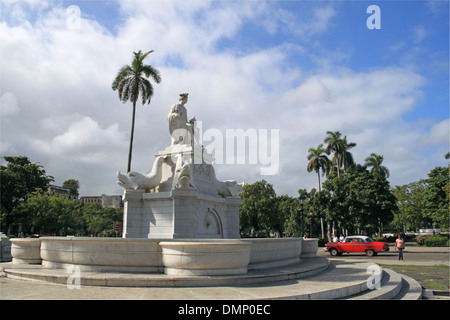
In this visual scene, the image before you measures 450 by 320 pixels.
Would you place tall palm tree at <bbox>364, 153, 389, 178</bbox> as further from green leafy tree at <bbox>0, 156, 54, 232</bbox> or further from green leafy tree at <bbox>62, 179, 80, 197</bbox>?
green leafy tree at <bbox>62, 179, 80, 197</bbox>

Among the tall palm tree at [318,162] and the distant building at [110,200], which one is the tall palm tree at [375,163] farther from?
the distant building at [110,200]

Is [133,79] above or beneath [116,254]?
above

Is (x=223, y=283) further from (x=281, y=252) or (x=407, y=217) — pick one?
(x=407, y=217)

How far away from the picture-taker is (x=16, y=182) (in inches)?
1481

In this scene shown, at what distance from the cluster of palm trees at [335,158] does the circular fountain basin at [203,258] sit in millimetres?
44129

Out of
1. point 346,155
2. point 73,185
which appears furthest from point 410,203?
point 73,185

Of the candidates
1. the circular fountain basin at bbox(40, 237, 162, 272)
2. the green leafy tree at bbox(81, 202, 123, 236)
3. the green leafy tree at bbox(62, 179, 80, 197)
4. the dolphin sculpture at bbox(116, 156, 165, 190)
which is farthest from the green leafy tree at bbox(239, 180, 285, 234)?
the green leafy tree at bbox(62, 179, 80, 197)

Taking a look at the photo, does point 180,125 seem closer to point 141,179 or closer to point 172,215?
point 141,179

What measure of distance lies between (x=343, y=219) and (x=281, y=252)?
3189cm

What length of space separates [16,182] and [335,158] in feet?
145

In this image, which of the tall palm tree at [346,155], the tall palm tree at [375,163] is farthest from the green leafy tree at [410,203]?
the tall palm tree at [346,155]

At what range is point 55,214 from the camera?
151 ft

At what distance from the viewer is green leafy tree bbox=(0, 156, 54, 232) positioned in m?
35.9

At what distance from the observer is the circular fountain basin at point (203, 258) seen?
7.48m
